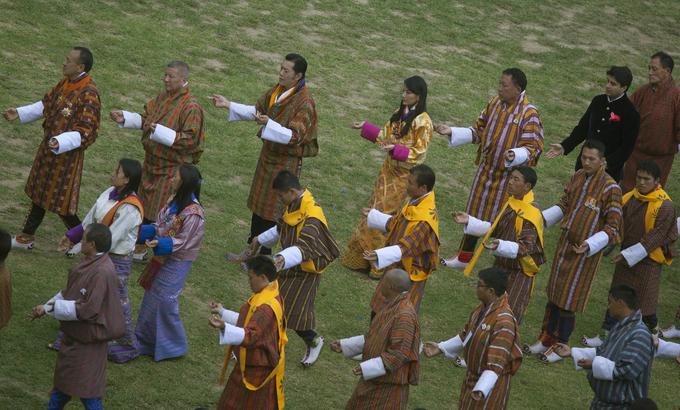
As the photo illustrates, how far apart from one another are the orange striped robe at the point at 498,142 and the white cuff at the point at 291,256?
113 inches

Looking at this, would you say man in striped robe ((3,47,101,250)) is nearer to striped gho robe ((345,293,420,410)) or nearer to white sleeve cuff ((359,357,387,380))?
striped gho robe ((345,293,420,410))

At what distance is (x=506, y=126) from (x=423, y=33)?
6311 mm

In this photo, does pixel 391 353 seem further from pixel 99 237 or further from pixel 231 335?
pixel 99 237

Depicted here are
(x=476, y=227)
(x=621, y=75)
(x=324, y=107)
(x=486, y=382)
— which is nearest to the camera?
(x=486, y=382)

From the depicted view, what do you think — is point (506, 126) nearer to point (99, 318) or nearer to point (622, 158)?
point (622, 158)

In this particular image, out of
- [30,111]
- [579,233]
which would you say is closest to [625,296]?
[579,233]

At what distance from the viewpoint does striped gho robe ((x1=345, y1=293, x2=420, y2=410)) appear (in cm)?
704

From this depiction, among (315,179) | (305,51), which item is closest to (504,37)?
(305,51)

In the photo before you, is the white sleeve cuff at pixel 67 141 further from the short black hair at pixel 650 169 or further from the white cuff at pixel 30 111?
the short black hair at pixel 650 169

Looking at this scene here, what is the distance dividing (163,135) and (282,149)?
3.86 ft

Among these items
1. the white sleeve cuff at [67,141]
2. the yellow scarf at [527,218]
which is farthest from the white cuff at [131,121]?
the yellow scarf at [527,218]

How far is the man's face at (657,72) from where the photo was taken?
11375mm

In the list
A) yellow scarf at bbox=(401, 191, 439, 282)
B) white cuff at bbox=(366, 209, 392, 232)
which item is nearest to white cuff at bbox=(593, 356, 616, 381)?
yellow scarf at bbox=(401, 191, 439, 282)

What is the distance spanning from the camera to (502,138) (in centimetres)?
1014
